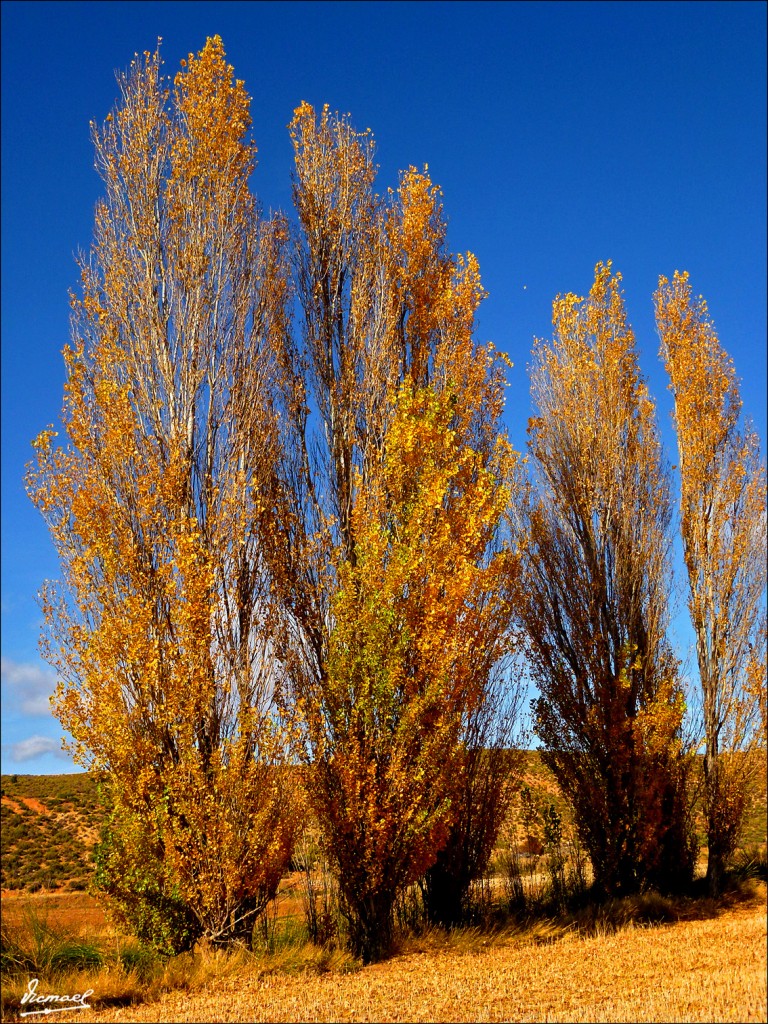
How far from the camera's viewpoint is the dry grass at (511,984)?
245 inches

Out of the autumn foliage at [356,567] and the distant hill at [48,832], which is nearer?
the autumn foliage at [356,567]

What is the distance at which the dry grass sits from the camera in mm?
6215

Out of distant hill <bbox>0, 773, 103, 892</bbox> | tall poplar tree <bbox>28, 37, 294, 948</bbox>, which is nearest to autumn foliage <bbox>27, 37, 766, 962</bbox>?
tall poplar tree <bbox>28, 37, 294, 948</bbox>

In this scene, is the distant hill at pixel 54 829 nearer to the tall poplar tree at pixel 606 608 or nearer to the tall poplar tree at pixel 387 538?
the tall poplar tree at pixel 606 608

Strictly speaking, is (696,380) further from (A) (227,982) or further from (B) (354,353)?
(A) (227,982)

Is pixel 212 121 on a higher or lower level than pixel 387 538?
higher

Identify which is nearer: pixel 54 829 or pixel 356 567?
pixel 356 567

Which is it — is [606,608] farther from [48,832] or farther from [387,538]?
[48,832]

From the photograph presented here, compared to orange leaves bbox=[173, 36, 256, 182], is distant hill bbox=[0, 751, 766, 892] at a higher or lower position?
lower

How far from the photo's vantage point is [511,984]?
741cm

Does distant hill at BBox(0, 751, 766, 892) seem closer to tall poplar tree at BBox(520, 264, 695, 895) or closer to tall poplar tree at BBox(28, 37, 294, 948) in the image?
tall poplar tree at BBox(520, 264, 695, 895)

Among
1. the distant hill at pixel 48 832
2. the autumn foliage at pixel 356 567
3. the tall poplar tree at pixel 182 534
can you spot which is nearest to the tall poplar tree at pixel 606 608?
the autumn foliage at pixel 356 567

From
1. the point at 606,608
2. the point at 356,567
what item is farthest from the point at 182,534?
the point at 606,608

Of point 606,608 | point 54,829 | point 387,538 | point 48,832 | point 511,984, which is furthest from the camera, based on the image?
point 54,829
